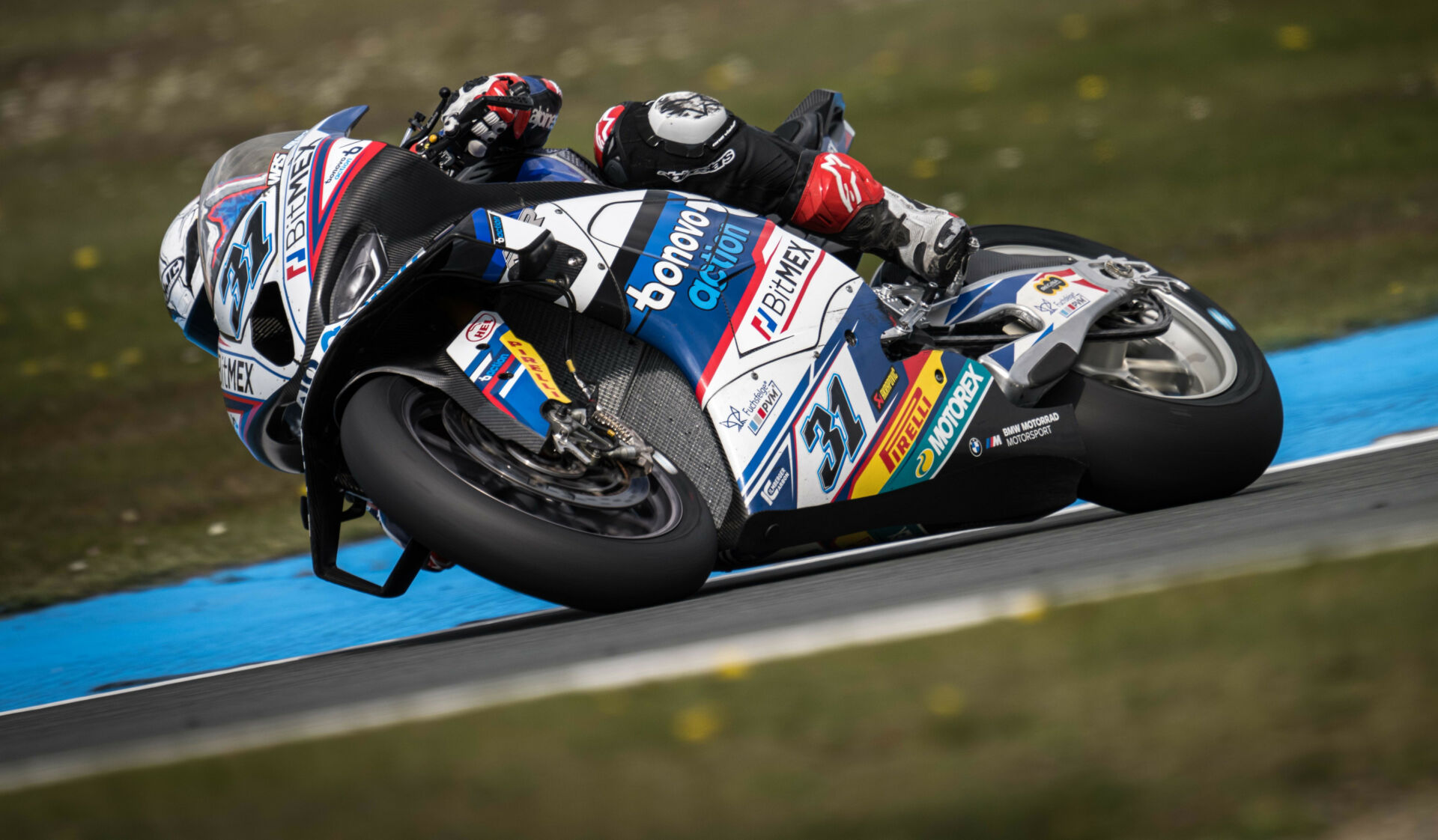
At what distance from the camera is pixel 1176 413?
3332mm

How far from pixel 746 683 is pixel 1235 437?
1.88 metres

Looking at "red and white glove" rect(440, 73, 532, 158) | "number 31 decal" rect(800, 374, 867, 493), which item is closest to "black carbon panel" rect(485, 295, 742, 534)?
"number 31 decal" rect(800, 374, 867, 493)

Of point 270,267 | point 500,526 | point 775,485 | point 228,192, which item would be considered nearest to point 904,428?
point 775,485

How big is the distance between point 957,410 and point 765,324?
20.8 inches

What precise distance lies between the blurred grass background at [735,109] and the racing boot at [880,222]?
272cm

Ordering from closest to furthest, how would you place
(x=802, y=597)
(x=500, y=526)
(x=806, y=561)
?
(x=500, y=526), (x=802, y=597), (x=806, y=561)

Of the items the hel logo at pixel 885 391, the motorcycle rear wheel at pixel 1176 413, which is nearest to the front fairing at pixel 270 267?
the hel logo at pixel 885 391

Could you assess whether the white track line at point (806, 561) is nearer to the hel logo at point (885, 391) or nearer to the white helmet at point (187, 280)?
the hel logo at point (885, 391)

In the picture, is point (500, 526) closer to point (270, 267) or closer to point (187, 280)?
point (270, 267)

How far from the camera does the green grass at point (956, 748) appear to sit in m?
1.71

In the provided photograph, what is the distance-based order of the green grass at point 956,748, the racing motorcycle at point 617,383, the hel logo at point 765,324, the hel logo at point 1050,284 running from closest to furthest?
1. the green grass at point 956,748
2. the racing motorcycle at point 617,383
3. the hel logo at point 765,324
4. the hel logo at point 1050,284

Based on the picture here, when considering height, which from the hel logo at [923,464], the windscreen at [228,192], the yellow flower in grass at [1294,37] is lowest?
the yellow flower in grass at [1294,37]

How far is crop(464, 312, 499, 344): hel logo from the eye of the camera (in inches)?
110

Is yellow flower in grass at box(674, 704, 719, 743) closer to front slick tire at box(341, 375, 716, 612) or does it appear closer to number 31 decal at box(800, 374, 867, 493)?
→ front slick tire at box(341, 375, 716, 612)
